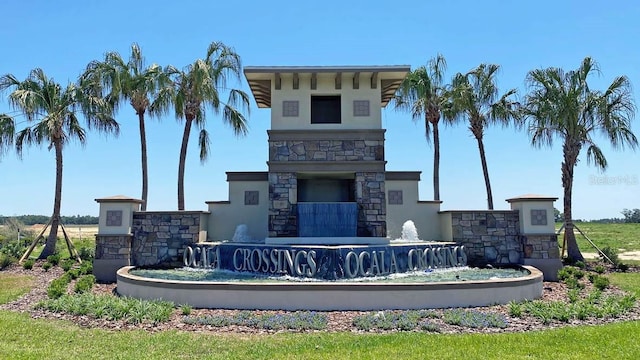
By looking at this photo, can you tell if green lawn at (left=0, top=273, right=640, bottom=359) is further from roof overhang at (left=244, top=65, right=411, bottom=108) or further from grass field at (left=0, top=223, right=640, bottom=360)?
roof overhang at (left=244, top=65, right=411, bottom=108)

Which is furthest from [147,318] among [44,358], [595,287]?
[595,287]

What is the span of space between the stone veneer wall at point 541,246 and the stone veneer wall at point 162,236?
11095 mm

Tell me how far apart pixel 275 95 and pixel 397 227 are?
6.78 metres

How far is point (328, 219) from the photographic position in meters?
13.9

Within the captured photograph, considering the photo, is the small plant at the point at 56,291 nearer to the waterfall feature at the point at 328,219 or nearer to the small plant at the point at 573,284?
the waterfall feature at the point at 328,219

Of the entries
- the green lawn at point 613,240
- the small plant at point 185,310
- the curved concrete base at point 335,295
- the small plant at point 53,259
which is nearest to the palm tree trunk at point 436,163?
the green lawn at point 613,240

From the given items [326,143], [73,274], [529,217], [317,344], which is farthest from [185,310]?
[529,217]

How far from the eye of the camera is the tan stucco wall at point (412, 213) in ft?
50.9

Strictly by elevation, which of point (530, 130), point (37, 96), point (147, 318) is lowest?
point (147, 318)

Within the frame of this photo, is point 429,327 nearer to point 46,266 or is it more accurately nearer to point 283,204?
point 283,204

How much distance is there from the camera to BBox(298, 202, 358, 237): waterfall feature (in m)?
13.9

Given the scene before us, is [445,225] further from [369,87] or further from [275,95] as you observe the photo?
[275,95]

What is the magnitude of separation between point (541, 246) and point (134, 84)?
17136 mm

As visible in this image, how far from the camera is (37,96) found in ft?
52.5
